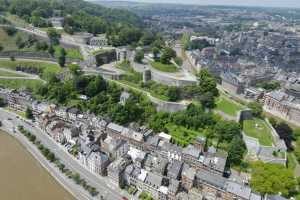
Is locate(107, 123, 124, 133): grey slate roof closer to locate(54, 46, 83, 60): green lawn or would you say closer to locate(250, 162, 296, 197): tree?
locate(250, 162, 296, 197): tree

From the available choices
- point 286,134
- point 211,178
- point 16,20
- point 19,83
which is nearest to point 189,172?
point 211,178

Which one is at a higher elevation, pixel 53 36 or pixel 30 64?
pixel 53 36

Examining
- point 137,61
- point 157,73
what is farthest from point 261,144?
point 137,61

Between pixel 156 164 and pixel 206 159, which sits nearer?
pixel 206 159

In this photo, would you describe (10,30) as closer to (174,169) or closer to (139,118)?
(139,118)

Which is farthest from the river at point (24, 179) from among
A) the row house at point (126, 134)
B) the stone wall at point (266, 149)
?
the stone wall at point (266, 149)

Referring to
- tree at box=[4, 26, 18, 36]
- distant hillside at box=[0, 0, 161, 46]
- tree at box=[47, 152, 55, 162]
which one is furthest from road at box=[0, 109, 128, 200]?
tree at box=[4, 26, 18, 36]
